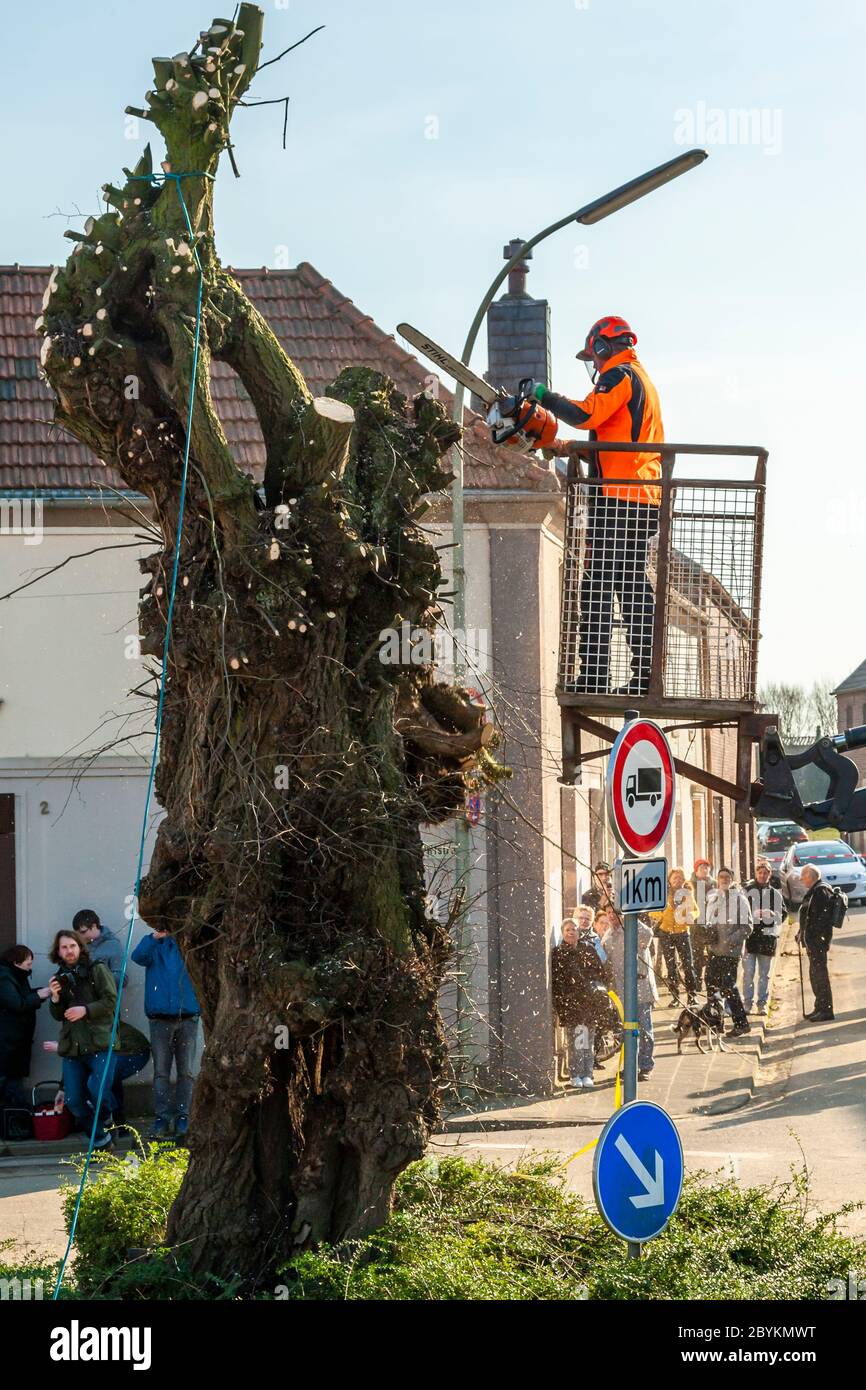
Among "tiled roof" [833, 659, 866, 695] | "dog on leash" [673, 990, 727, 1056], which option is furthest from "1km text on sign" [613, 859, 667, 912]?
"tiled roof" [833, 659, 866, 695]

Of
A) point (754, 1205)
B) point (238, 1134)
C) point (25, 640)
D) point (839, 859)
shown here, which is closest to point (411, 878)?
point (238, 1134)

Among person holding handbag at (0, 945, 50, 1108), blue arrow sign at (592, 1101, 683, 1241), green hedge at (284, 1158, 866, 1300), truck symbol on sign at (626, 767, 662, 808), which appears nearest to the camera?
blue arrow sign at (592, 1101, 683, 1241)

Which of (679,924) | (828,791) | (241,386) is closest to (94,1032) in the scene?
(241,386)

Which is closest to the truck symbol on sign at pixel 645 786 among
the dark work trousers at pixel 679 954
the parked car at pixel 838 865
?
the dark work trousers at pixel 679 954

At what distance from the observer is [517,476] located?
16.6 metres

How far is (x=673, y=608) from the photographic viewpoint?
873cm

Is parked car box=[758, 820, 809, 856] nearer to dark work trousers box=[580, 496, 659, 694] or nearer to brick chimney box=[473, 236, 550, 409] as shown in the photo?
brick chimney box=[473, 236, 550, 409]

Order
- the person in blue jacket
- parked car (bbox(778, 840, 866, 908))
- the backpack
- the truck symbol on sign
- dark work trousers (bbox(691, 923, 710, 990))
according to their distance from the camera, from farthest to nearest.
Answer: parked car (bbox(778, 840, 866, 908)) < the backpack < dark work trousers (bbox(691, 923, 710, 990)) < the person in blue jacket < the truck symbol on sign

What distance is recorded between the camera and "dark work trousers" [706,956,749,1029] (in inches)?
757

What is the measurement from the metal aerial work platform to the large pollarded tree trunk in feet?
4.86

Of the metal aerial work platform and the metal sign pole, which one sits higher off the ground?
the metal aerial work platform

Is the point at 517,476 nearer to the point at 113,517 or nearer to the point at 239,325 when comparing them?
the point at 113,517

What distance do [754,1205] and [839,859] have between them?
114ft

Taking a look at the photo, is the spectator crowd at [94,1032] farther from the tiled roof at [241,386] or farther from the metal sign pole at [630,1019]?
the metal sign pole at [630,1019]
